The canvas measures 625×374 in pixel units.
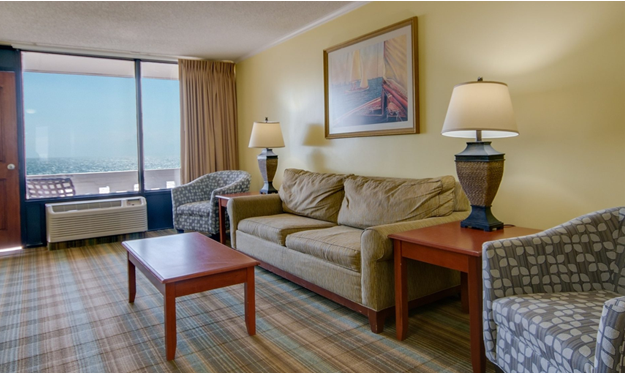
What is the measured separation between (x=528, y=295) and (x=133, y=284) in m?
2.50

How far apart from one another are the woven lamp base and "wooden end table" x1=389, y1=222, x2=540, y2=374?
0.07m

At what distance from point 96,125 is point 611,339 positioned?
554 centimetres

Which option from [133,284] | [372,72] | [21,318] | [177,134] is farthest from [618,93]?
[177,134]

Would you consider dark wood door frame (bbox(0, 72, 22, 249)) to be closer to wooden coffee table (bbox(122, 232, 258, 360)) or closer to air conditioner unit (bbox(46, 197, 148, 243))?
air conditioner unit (bbox(46, 197, 148, 243))

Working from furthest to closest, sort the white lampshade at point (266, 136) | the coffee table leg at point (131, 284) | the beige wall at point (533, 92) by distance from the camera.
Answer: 1. the white lampshade at point (266, 136)
2. the coffee table leg at point (131, 284)
3. the beige wall at point (533, 92)

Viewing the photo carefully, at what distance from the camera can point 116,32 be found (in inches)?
172

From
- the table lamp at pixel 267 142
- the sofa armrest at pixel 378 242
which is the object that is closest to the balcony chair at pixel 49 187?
the table lamp at pixel 267 142

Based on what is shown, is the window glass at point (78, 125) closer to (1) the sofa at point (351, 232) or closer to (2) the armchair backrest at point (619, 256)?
(1) the sofa at point (351, 232)

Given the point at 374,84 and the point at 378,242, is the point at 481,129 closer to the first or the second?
the point at 378,242

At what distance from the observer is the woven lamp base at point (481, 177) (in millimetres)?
2217

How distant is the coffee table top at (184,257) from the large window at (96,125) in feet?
8.95

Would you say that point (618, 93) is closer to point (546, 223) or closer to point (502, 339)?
point (546, 223)

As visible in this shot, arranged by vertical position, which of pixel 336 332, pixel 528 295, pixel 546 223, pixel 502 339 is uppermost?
pixel 546 223

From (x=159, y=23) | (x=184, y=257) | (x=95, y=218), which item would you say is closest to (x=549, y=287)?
(x=184, y=257)
